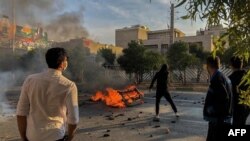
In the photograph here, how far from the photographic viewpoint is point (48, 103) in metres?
3.25

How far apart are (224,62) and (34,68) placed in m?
17.6

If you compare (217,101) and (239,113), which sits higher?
(217,101)

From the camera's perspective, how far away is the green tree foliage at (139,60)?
26.1 meters

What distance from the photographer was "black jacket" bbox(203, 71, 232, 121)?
14.8 ft

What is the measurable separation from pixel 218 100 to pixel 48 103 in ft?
7.75

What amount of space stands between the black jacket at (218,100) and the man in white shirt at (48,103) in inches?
81.5

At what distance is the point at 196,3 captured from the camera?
195 cm

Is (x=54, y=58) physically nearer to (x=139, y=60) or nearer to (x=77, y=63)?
(x=139, y=60)
